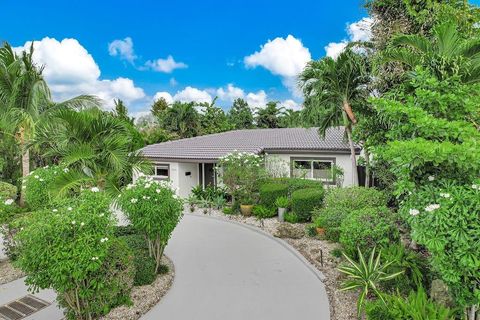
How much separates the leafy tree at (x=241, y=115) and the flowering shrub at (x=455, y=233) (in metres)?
37.7

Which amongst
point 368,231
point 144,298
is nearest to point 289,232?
point 368,231

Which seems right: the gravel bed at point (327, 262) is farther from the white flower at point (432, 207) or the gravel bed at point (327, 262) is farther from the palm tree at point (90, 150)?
the palm tree at point (90, 150)

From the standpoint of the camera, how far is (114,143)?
834cm

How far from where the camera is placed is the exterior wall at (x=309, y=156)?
A: 16.5 metres

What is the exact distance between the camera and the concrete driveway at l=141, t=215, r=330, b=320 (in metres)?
6.23

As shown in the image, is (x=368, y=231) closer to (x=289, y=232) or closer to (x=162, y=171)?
(x=289, y=232)

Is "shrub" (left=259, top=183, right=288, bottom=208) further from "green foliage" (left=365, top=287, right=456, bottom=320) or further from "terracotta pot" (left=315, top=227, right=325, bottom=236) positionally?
"green foliage" (left=365, top=287, right=456, bottom=320)

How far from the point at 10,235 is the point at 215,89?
32396mm

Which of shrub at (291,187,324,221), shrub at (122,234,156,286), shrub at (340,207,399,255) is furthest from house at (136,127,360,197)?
shrub at (122,234,156,286)

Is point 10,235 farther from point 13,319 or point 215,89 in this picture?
point 215,89

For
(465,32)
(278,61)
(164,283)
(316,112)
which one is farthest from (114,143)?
(278,61)

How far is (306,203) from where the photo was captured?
12711mm

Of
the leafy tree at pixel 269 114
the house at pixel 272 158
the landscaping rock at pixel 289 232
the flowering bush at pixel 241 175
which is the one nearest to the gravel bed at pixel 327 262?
the landscaping rock at pixel 289 232

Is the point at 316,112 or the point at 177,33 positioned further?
the point at 177,33
